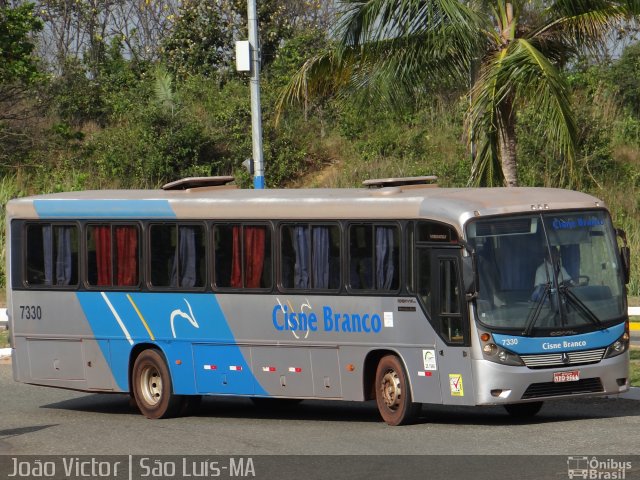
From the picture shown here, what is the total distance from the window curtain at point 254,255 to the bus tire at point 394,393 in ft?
6.73

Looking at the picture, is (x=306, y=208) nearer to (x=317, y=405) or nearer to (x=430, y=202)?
(x=430, y=202)

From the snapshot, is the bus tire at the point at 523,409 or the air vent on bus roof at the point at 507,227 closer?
the air vent on bus roof at the point at 507,227

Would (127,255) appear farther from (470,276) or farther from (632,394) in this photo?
(632,394)

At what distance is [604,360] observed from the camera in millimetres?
14680

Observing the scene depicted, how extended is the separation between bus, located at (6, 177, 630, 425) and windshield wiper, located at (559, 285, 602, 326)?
0.01 meters

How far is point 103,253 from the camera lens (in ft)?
58.7

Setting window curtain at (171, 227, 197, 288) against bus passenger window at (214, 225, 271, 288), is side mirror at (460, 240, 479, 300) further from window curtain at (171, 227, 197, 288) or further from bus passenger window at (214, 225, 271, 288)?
window curtain at (171, 227, 197, 288)

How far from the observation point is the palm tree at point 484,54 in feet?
63.5

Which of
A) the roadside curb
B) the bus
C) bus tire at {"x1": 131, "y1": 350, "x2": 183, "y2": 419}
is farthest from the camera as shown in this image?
bus tire at {"x1": 131, "y1": 350, "x2": 183, "y2": 419}

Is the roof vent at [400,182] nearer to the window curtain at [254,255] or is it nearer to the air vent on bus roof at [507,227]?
the window curtain at [254,255]

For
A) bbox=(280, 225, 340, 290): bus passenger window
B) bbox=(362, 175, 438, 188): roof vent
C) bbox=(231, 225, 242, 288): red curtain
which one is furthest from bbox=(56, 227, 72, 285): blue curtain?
bbox=(362, 175, 438, 188): roof vent

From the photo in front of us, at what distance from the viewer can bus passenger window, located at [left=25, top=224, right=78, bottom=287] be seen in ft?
59.7
